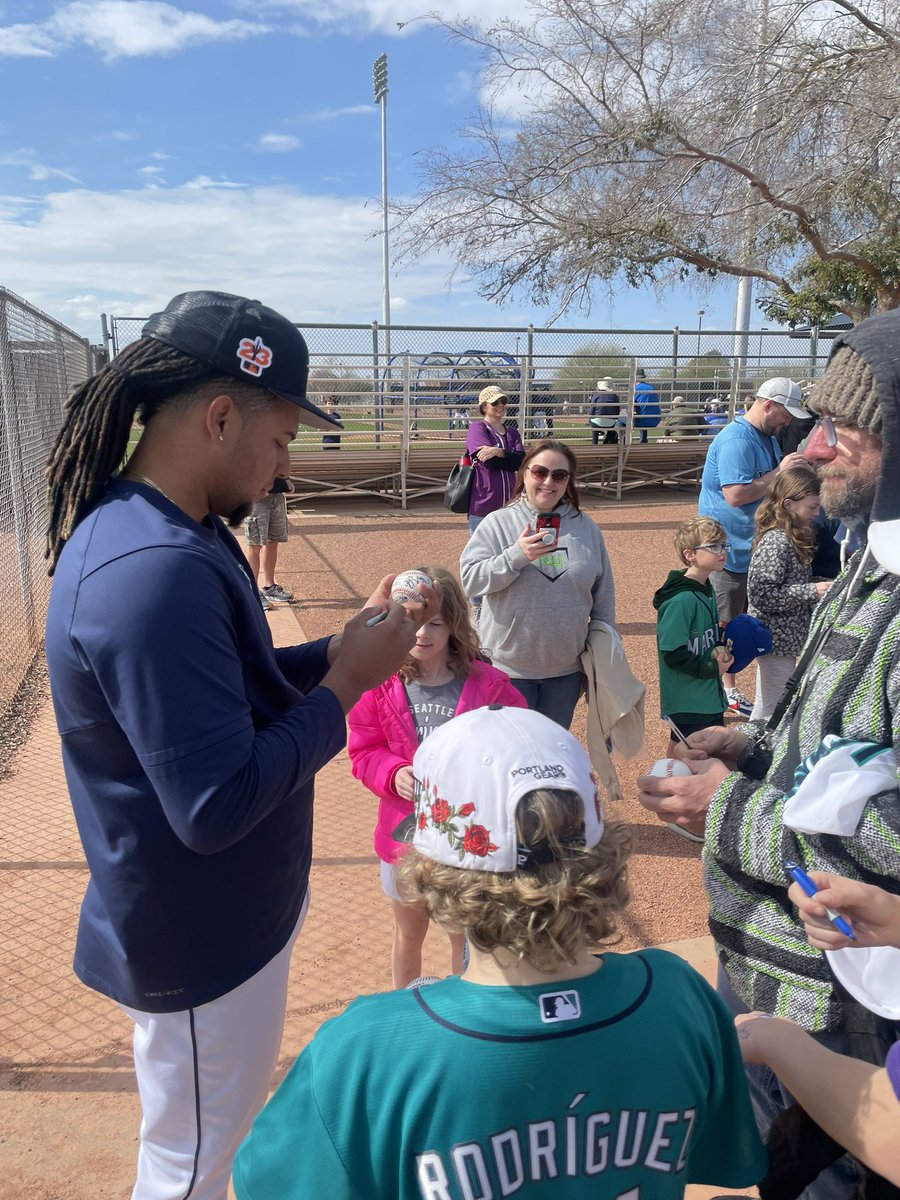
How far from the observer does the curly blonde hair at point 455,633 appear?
10.1 ft

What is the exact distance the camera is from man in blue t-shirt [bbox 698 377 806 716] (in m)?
5.62

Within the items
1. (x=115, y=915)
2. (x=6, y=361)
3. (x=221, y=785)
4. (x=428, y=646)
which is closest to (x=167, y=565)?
(x=221, y=785)

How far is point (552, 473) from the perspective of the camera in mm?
4078

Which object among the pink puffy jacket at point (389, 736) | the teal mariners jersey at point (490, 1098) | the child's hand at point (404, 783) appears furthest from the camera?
the pink puffy jacket at point (389, 736)

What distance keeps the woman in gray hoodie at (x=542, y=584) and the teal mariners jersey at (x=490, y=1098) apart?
279 cm

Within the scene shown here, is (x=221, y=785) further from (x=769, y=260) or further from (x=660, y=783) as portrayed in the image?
(x=769, y=260)

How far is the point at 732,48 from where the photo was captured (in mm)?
11367

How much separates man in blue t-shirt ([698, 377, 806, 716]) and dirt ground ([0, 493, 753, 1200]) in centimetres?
109

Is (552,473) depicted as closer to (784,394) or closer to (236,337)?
(784,394)

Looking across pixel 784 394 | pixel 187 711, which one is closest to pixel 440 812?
pixel 187 711

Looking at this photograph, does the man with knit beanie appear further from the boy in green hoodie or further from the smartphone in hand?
the boy in green hoodie

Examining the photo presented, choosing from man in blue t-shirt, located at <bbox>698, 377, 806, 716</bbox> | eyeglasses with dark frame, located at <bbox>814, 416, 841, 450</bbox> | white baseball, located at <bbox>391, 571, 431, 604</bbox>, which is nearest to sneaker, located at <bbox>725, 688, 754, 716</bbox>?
man in blue t-shirt, located at <bbox>698, 377, 806, 716</bbox>

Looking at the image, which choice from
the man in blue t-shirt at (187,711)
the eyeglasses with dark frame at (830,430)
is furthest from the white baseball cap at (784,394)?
the man in blue t-shirt at (187,711)

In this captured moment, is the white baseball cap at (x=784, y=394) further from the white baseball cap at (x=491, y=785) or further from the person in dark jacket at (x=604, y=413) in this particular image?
the person in dark jacket at (x=604, y=413)
